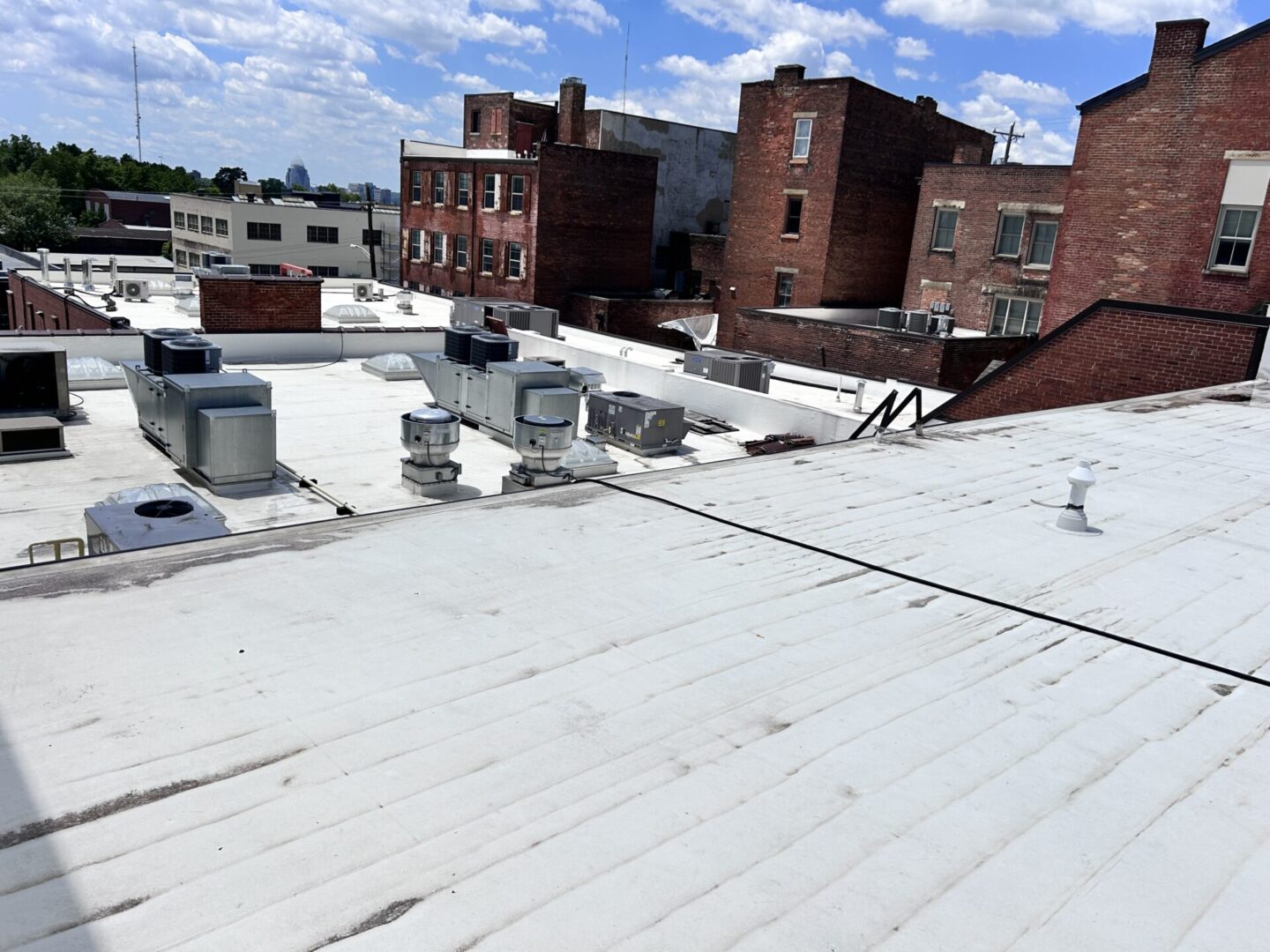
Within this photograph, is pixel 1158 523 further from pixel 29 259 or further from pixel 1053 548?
pixel 29 259

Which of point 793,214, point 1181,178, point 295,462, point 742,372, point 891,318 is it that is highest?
point 1181,178

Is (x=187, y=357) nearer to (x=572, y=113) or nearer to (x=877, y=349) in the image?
(x=877, y=349)

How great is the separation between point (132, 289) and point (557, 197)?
2063cm

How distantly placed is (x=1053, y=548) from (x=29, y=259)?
194 ft

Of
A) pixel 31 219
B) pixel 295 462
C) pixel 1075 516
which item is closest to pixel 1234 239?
pixel 1075 516

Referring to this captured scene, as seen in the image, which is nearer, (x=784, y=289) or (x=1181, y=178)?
(x=1181, y=178)

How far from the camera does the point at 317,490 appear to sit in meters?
18.3

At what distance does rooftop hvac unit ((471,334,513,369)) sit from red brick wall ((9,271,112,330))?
43.3 ft

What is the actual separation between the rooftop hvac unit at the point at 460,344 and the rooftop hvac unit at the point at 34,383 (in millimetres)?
8950

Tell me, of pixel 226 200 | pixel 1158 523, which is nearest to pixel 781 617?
pixel 1158 523

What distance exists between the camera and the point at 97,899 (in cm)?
329

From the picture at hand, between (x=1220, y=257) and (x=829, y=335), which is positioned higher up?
(x=1220, y=257)

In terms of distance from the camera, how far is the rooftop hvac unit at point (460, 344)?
24719 millimetres

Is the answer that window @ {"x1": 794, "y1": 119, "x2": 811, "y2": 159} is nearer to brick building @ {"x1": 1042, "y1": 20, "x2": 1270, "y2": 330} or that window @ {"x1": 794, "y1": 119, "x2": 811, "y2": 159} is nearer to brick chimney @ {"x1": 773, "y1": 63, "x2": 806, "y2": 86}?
brick chimney @ {"x1": 773, "y1": 63, "x2": 806, "y2": 86}
